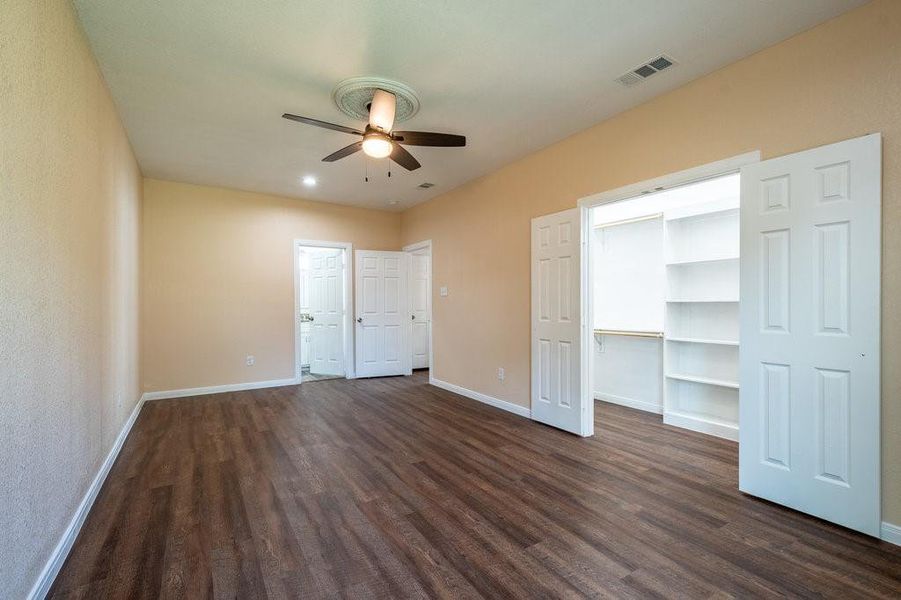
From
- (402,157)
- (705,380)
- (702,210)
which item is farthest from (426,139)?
(705,380)

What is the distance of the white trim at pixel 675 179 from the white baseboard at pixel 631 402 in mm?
2394

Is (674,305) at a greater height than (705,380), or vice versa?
(674,305)

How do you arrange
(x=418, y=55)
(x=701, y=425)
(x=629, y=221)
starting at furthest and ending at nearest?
1. (x=629, y=221)
2. (x=701, y=425)
3. (x=418, y=55)

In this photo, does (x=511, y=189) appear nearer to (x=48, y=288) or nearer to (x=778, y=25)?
(x=778, y=25)

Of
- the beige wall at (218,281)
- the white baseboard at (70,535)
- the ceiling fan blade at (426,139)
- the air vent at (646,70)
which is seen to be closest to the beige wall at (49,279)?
the white baseboard at (70,535)

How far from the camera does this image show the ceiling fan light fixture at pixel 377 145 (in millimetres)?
2656

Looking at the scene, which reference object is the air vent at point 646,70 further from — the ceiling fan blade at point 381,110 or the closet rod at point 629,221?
the closet rod at point 629,221

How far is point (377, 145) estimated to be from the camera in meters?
2.68

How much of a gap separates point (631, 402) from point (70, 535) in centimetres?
486

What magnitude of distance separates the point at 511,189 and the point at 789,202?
8.65ft

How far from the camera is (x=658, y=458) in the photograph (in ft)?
10.3

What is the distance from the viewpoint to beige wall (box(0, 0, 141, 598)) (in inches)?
56.4

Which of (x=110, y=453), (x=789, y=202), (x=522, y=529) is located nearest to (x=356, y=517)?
(x=522, y=529)

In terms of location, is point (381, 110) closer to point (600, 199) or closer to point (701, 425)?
point (600, 199)
